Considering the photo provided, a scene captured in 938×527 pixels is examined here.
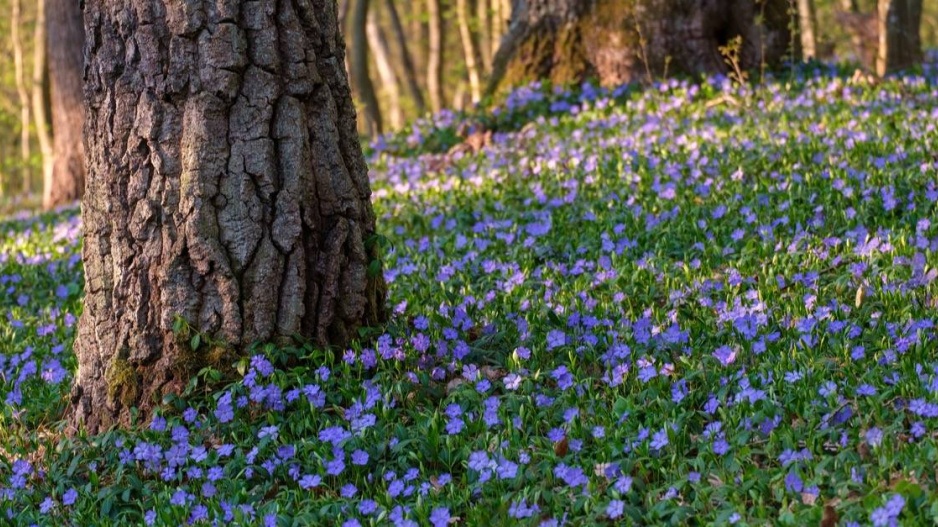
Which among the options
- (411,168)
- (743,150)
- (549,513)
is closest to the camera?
(549,513)

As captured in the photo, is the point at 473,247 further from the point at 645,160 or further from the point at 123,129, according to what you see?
the point at 123,129

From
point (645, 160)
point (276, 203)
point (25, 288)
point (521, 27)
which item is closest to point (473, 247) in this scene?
point (645, 160)

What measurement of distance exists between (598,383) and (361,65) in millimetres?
12229

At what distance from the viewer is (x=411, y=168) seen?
8234mm

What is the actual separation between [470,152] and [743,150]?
263 centimetres

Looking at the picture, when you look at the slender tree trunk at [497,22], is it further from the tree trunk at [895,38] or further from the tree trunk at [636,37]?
the tree trunk at [895,38]

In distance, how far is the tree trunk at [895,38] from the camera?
918 centimetres

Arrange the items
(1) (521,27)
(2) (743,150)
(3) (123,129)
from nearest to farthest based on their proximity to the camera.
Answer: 1. (3) (123,129)
2. (2) (743,150)
3. (1) (521,27)

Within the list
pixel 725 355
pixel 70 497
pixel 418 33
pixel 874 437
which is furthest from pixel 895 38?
pixel 418 33

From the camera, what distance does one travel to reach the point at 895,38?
9.30 metres

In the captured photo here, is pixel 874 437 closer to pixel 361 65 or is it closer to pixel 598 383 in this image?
pixel 598 383

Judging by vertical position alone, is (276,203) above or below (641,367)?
above

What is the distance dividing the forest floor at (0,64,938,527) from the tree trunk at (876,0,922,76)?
3.25 m

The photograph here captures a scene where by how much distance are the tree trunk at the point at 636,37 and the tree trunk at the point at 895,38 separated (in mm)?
879
